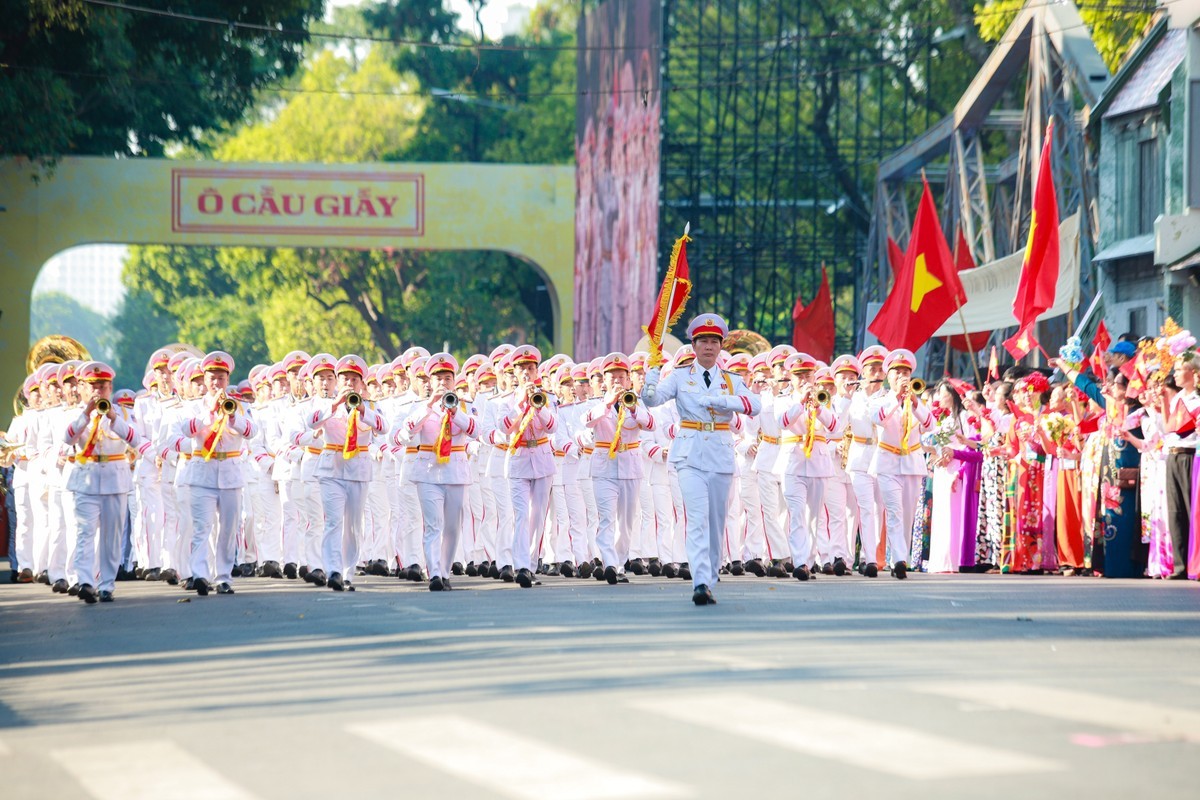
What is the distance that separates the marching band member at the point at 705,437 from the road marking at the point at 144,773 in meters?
6.92

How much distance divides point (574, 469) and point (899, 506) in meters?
3.57

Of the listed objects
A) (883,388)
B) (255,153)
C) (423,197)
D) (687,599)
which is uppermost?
(255,153)

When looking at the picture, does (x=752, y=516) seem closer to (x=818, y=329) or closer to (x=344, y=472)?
(x=344, y=472)

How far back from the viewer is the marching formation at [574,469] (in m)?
17.0

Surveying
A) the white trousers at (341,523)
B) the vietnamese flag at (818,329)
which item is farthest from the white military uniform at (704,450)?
the vietnamese flag at (818,329)

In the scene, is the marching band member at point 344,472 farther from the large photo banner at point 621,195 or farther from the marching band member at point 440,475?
the large photo banner at point 621,195

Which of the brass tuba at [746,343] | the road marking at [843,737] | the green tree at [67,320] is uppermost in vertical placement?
the green tree at [67,320]

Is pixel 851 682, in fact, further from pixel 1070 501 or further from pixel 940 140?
pixel 940 140

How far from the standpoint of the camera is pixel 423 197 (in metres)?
36.2

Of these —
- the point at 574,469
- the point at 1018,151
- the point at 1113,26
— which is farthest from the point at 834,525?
the point at 1113,26

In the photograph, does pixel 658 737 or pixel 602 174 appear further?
pixel 602 174

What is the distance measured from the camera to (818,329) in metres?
33.7

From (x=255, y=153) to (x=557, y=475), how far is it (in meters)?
58.2

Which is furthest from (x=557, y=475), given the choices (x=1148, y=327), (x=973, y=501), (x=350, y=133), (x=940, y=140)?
(x=350, y=133)
